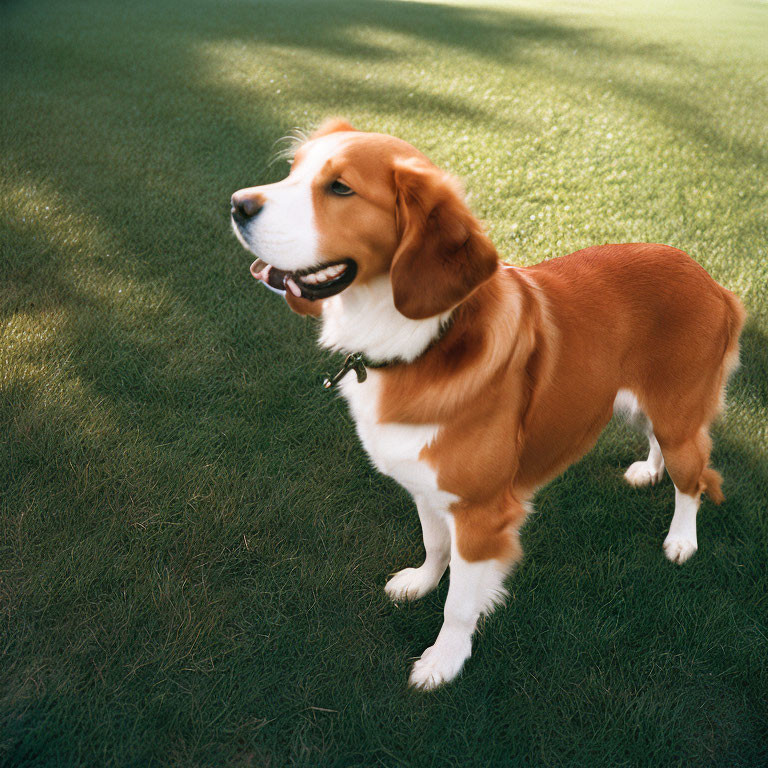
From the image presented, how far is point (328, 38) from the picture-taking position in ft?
40.2

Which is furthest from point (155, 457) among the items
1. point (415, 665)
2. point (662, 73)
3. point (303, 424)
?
point (662, 73)

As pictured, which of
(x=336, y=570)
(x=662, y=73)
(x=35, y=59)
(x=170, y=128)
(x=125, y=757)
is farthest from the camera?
(x=662, y=73)

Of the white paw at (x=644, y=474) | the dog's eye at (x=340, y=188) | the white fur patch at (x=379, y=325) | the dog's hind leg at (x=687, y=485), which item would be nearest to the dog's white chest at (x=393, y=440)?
the white fur patch at (x=379, y=325)

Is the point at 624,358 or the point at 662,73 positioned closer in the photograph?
the point at 624,358

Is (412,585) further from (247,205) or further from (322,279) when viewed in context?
(247,205)

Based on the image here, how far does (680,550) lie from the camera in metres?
2.94

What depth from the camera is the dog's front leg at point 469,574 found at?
7.23 ft

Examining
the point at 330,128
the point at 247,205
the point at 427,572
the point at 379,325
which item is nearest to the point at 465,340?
the point at 379,325

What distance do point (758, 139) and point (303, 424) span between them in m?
7.58

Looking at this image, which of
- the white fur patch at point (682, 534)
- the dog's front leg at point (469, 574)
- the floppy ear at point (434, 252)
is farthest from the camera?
the white fur patch at point (682, 534)

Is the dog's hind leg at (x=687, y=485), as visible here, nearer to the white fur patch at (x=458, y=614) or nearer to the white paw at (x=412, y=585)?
the white fur patch at (x=458, y=614)

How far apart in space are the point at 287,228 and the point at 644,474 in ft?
7.83

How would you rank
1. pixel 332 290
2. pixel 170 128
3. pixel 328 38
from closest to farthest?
1. pixel 332 290
2. pixel 170 128
3. pixel 328 38

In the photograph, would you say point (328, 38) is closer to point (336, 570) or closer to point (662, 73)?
point (662, 73)
